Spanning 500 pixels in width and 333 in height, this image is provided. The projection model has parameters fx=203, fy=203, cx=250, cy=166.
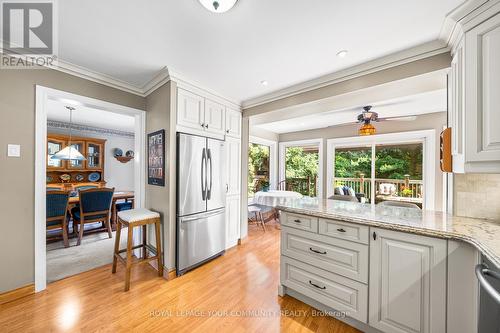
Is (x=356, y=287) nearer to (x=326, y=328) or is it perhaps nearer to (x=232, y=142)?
(x=326, y=328)

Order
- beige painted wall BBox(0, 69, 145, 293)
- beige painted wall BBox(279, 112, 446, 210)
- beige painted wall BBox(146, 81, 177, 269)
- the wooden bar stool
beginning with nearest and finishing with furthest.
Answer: beige painted wall BBox(0, 69, 145, 293) → the wooden bar stool → beige painted wall BBox(146, 81, 177, 269) → beige painted wall BBox(279, 112, 446, 210)

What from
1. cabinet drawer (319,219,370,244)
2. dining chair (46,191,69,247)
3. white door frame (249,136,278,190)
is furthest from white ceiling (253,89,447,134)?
dining chair (46,191,69,247)

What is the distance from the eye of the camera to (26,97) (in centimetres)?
203

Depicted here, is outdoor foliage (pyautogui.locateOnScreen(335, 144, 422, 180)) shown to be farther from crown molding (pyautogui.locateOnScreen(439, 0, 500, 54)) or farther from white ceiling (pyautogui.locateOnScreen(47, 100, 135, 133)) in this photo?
white ceiling (pyautogui.locateOnScreen(47, 100, 135, 133))

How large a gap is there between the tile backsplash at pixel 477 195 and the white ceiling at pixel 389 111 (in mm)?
1624

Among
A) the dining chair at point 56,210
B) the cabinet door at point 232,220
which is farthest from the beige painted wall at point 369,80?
the dining chair at point 56,210

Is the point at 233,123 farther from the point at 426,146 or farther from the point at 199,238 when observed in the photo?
the point at 426,146

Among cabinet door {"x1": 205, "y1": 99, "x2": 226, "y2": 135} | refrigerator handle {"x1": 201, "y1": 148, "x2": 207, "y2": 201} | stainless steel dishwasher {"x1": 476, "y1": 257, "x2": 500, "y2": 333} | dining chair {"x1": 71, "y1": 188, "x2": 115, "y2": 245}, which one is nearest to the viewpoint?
stainless steel dishwasher {"x1": 476, "y1": 257, "x2": 500, "y2": 333}

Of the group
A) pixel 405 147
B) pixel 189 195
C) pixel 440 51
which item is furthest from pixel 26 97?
pixel 405 147

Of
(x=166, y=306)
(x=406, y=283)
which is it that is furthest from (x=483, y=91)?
(x=166, y=306)

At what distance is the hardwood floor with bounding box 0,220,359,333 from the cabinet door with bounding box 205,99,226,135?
1.93 metres

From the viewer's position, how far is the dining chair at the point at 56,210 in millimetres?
3043

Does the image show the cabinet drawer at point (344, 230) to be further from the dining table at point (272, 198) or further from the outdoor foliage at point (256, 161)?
the outdoor foliage at point (256, 161)

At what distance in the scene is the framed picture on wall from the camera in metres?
2.51
